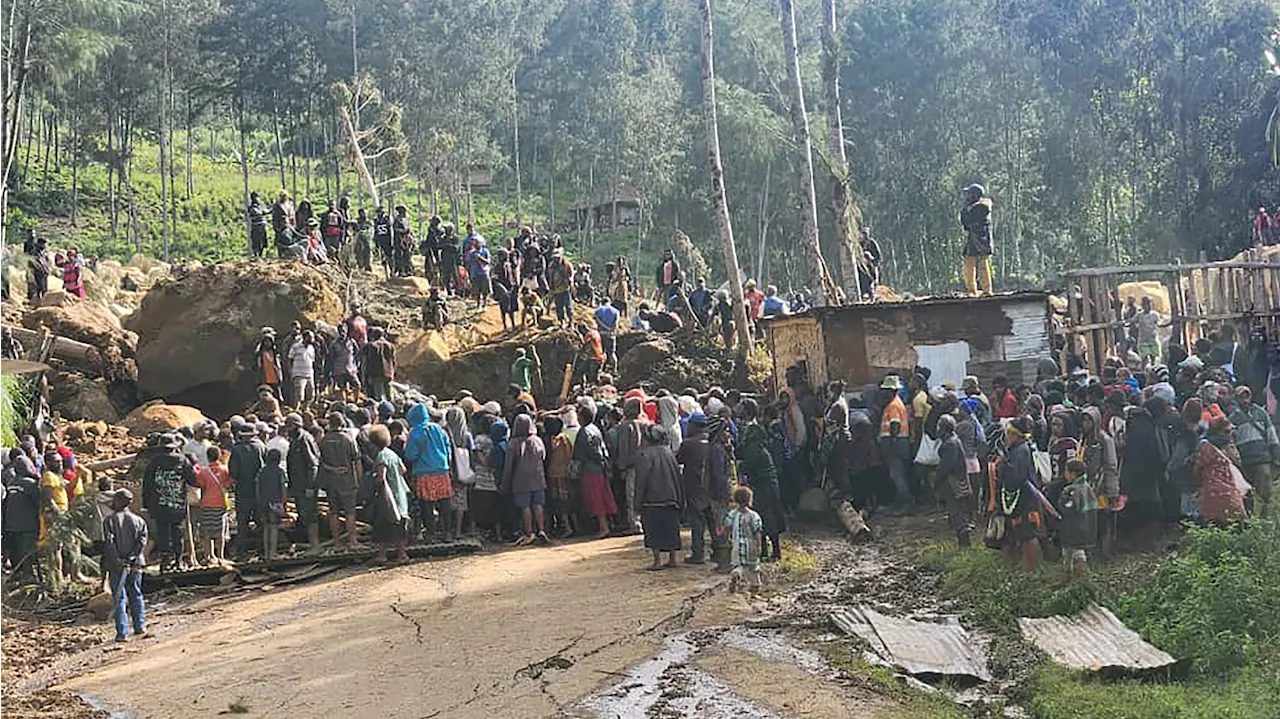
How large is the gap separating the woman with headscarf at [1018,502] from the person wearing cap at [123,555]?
802 cm

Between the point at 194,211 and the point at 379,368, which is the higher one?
the point at 194,211

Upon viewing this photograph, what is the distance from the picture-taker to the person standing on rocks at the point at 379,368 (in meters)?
21.0

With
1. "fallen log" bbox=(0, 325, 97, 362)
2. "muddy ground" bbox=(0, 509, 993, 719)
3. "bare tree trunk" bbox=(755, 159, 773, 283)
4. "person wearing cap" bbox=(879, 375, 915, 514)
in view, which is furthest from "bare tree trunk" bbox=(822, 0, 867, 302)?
"bare tree trunk" bbox=(755, 159, 773, 283)

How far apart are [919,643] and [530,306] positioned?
17.0 m

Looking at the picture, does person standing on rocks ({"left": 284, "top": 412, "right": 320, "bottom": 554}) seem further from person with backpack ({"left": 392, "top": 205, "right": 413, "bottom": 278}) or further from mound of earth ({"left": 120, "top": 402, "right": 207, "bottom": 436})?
person with backpack ({"left": 392, "top": 205, "right": 413, "bottom": 278})

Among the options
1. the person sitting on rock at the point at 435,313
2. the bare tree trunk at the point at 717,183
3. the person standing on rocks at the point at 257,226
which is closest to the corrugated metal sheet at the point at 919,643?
the bare tree trunk at the point at 717,183

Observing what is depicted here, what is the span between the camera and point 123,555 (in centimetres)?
1216

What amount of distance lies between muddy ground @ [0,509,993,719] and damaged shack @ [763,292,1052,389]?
15.1ft

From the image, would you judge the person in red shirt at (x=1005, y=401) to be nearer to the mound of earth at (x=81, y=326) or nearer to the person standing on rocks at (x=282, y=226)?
the person standing on rocks at (x=282, y=226)

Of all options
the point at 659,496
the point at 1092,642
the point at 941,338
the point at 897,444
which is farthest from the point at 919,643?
the point at 941,338

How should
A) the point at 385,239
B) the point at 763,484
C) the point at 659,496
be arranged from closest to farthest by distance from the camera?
the point at 659,496, the point at 763,484, the point at 385,239

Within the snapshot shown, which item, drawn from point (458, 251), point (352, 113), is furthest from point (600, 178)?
point (458, 251)

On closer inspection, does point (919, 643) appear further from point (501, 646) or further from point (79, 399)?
point (79, 399)

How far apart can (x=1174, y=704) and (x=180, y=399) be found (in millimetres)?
19722
